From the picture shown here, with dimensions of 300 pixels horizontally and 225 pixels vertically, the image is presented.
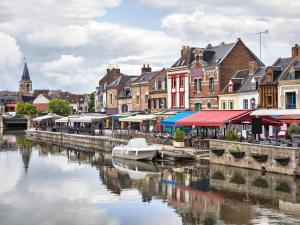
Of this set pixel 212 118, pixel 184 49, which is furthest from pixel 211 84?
pixel 212 118

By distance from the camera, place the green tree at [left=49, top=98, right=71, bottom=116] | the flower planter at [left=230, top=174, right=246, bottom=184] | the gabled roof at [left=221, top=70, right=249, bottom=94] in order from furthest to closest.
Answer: the green tree at [left=49, top=98, right=71, bottom=116], the gabled roof at [left=221, top=70, right=249, bottom=94], the flower planter at [left=230, top=174, right=246, bottom=184]

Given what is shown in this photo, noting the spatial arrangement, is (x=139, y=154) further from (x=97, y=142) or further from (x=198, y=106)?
(x=97, y=142)

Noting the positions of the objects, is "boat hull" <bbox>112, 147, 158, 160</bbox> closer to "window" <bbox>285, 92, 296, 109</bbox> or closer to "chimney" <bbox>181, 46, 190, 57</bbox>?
"window" <bbox>285, 92, 296, 109</bbox>

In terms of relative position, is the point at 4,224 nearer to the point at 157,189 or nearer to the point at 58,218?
the point at 58,218

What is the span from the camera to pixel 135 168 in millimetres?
40406

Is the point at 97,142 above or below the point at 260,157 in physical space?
above

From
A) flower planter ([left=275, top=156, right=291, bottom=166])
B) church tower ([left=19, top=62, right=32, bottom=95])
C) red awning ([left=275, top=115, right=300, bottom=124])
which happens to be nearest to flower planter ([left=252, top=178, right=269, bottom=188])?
flower planter ([left=275, top=156, right=291, bottom=166])

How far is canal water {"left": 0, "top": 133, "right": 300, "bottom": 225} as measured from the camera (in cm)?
2339

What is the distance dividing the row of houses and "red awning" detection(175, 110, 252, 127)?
17.4 feet

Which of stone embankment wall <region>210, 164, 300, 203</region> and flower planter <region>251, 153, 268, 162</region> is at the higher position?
flower planter <region>251, 153, 268, 162</region>

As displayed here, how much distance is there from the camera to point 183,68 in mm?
59281

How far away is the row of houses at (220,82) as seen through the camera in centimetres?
4494

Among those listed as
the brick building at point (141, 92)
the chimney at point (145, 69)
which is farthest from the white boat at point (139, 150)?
the chimney at point (145, 69)

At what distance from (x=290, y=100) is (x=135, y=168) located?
14506 mm
